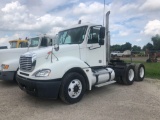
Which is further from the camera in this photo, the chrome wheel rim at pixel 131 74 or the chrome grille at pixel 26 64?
the chrome wheel rim at pixel 131 74

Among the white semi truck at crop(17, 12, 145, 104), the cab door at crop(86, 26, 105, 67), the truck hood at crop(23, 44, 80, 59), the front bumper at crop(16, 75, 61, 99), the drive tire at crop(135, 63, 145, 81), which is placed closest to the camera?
the front bumper at crop(16, 75, 61, 99)

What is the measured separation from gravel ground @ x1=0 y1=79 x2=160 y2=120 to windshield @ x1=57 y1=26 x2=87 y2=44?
204 centimetres

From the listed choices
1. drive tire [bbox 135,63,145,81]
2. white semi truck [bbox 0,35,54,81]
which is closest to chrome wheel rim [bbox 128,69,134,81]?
drive tire [bbox 135,63,145,81]

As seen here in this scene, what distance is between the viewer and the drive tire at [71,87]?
525 centimetres

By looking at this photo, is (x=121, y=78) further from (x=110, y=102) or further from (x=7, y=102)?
(x=7, y=102)

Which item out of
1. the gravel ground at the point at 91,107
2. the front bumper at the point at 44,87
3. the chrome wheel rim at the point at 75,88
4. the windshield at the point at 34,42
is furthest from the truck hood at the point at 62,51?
the windshield at the point at 34,42

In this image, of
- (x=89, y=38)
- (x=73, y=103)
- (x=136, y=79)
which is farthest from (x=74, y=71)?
(x=136, y=79)

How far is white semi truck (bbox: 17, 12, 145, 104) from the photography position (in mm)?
5031

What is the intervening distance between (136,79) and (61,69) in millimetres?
5437

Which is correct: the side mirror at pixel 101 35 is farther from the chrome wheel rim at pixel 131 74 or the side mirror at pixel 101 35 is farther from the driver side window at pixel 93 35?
the chrome wheel rim at pixel 131 74

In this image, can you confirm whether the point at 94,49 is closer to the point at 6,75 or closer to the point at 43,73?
the point at 43,73

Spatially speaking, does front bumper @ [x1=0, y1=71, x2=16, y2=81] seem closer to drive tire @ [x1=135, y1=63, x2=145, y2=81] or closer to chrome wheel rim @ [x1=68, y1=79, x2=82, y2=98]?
chrome wheel rim @ [x1=68, y1=79, x2=82, y2=98]

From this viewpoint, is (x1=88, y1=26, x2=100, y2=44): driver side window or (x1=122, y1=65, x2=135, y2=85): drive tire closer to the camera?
(x1=88, y1=26, x2=100, y2=44): driver side window

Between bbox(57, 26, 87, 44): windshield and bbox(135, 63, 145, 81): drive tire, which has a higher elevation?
bbox(57, 26, 87, 44): windshield
